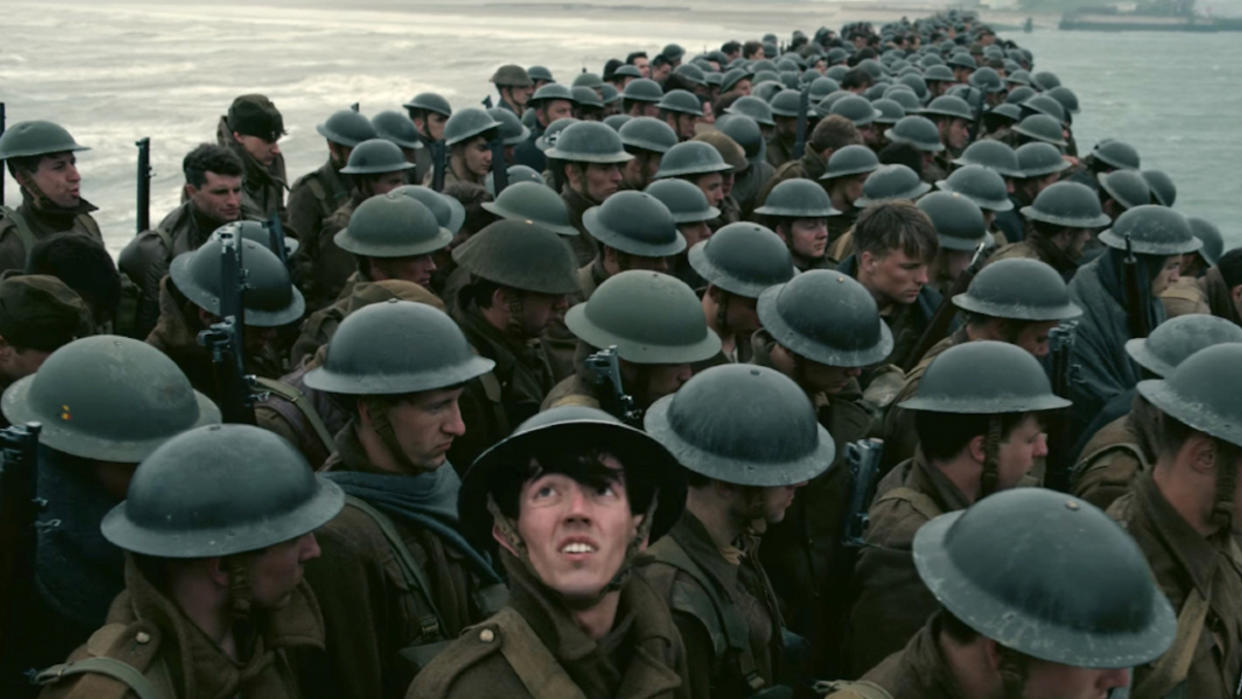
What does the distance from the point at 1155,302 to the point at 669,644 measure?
507cm

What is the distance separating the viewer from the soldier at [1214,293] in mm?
7180

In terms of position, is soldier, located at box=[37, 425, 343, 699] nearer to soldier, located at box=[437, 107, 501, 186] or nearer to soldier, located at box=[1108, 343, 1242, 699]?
soldier, located at box=[1108, 343, 1242, 699]

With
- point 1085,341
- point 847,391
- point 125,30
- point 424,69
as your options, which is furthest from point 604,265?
point 125,30

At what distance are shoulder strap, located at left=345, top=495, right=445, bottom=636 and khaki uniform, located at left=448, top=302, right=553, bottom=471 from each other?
142 cm

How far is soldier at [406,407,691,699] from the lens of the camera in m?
2.70

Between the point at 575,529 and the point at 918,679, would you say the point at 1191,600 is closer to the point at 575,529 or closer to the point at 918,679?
the point at 918,679

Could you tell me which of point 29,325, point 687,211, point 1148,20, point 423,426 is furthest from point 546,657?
point 1148,20

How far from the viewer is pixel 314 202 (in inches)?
368

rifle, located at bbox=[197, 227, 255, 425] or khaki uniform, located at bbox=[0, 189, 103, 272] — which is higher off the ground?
rifle, located at bbox=[197, 227, 255, 425]

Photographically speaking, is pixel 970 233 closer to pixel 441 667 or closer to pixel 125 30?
pixel 441 667

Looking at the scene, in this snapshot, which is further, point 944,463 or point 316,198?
point 316,198

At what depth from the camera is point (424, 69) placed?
146 feet

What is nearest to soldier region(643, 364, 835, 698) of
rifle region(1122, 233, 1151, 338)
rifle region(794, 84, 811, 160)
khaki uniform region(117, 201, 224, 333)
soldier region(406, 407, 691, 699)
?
soldier region(406, 407, 691, 699)

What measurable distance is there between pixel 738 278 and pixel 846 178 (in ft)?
13.0
